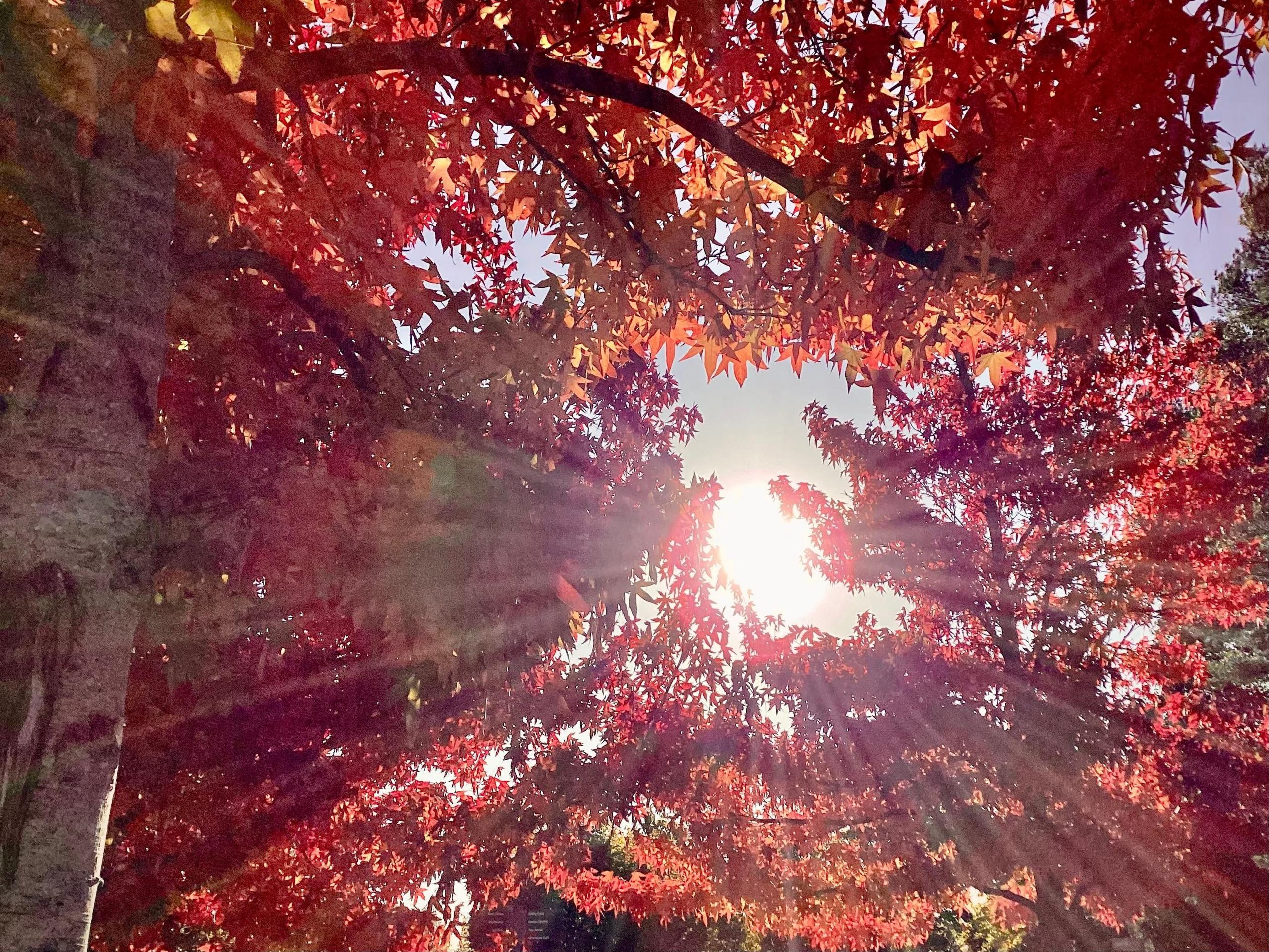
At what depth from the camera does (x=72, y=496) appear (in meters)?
2.06

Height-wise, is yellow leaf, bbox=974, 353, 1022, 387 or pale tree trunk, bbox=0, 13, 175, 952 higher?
yellow leaf, bbox=974, 353, 1022, 387

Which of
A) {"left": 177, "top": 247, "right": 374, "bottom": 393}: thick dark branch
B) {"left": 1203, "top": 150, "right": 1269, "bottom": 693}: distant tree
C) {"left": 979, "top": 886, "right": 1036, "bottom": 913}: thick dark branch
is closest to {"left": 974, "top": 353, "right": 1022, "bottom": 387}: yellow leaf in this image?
{"left": 177, "top": 247, "right": 374, "bottom": 393}: thick dark branch

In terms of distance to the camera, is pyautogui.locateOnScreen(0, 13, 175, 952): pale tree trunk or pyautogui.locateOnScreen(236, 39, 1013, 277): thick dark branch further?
pyautogui.locateOnScreen(236, 39, 1013, 277): thick dark branch

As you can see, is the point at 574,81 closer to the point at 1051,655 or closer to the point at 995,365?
the point at 995,365

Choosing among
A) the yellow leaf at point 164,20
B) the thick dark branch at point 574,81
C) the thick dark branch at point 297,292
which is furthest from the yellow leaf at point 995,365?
the yellow leaf at point 164,20

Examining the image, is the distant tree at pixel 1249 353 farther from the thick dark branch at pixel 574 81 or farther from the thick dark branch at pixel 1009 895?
the thick dark branch at pixel 574 81

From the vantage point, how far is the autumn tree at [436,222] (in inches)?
81.2

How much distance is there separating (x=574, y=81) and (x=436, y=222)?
202 cm

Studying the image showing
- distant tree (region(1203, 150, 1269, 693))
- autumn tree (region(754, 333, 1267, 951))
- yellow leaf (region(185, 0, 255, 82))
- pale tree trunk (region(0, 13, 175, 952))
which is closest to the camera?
yellow leaf (region(185, 0, 255, 82))

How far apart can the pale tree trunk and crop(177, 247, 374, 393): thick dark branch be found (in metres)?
0.67

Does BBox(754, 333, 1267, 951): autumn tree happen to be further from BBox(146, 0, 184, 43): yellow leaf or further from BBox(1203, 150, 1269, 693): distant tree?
BBox(146, 0, 184, 43): yellow leaf

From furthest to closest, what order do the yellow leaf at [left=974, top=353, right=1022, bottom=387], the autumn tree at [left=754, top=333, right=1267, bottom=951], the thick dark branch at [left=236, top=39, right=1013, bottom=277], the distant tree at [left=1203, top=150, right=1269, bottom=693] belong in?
the distant tree at [left=1203, top=150, right=1269, bottom=693] < the autumn tree at [left=754, top=333, right=1267, bottom=951] < the yellow leaf at [left=974, top=353, right=1022, bottom=387] < the thick dark branch at [left=236, top=39, right=1013, bottom=277]

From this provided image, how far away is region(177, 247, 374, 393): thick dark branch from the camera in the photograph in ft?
10.4

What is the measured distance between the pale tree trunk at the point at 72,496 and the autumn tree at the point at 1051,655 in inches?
353
